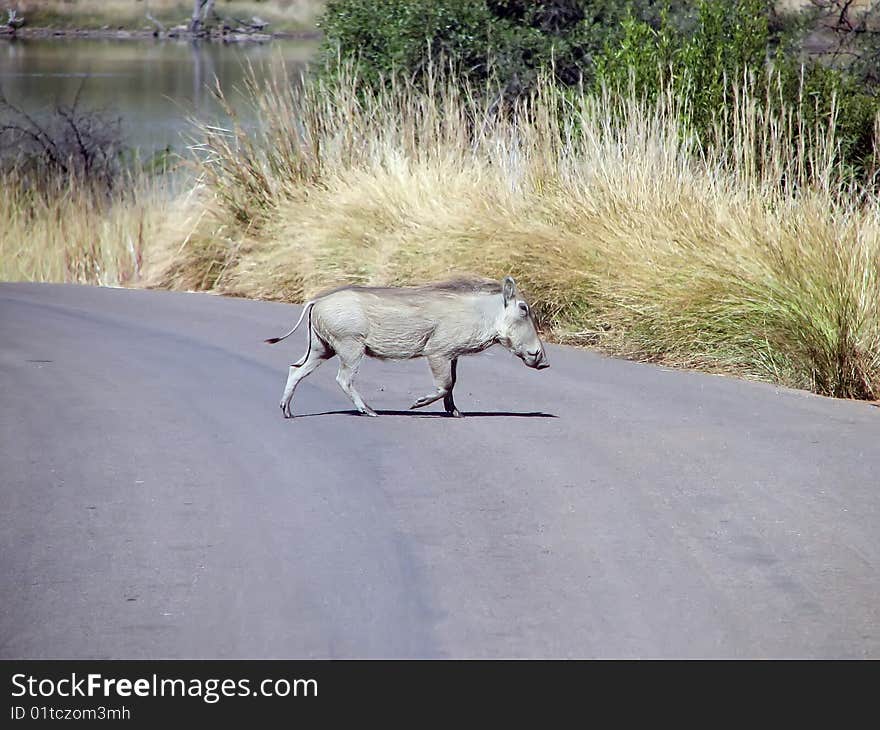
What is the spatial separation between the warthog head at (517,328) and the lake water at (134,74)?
64.6ft

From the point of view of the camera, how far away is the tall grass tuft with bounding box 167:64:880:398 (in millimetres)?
8961

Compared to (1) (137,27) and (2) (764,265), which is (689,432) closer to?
(2) (764,265)

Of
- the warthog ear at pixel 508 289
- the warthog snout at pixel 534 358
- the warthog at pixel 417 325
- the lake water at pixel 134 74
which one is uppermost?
the warthog ear at pixel 508 289

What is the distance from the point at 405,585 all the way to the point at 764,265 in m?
5.32

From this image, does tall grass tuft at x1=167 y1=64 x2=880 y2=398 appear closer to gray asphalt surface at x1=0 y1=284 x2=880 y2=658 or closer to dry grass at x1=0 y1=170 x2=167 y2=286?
gray asphalt surface at x1=0 y1=284 x2=880 y2=658

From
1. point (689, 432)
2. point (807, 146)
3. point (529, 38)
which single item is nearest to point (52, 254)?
point (529, 38)

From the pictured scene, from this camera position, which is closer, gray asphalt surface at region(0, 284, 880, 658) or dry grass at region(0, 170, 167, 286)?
gray asphalt surface at region(0, 284, 880, 658)

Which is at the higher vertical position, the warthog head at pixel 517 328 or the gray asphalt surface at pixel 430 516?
the warthog head at pixel 517 328

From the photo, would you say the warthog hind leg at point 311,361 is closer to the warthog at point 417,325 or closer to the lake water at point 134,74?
the warthog at point 417,325

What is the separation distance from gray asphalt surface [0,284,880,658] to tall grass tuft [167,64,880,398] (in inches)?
29.2

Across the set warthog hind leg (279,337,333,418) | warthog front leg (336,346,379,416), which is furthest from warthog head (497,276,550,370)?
warthog hind leg (279,337,333,418)

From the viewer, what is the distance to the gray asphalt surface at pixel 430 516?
432 cm

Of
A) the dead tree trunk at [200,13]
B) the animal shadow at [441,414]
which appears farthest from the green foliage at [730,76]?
the dead tree trunk at [200,13]

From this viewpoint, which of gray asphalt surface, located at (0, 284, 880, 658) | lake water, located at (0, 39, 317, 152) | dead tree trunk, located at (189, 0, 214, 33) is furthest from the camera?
dead tree trunk, located at (189, 0, 214, 33)
